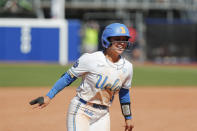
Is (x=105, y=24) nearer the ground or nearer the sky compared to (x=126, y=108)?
nearer the ground

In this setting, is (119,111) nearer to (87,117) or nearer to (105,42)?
(87,117)

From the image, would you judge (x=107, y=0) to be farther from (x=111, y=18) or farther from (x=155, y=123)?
(x=155, y=123)

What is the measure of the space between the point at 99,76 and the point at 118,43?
413 millimetres

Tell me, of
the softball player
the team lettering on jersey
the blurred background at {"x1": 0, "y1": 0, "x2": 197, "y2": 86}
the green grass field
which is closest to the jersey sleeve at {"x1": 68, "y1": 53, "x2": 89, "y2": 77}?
the softball player

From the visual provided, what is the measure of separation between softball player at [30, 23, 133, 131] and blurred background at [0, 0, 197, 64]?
1610 centimetres

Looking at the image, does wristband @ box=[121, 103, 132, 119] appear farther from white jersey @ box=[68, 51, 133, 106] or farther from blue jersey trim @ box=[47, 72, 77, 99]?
blue jersey trim @ box=[47, 72, 77, 99]

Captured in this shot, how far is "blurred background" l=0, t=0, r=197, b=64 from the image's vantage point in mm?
22000

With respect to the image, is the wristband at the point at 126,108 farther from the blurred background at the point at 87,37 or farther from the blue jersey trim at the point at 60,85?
the blurred background at the point at 87,37

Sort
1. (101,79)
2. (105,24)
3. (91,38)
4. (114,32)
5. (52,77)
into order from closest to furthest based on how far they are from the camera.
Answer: (114,32) → (101,79) → (52,77) → (91,38) → (105,24)

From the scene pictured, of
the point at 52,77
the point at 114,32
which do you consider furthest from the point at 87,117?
the point at 52,77

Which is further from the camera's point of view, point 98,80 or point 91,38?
point 91,38

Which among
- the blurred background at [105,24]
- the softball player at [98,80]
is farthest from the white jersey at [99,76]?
the blurred background at [105,24]

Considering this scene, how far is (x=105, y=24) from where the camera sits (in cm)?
2633

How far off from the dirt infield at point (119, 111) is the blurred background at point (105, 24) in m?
8.68
